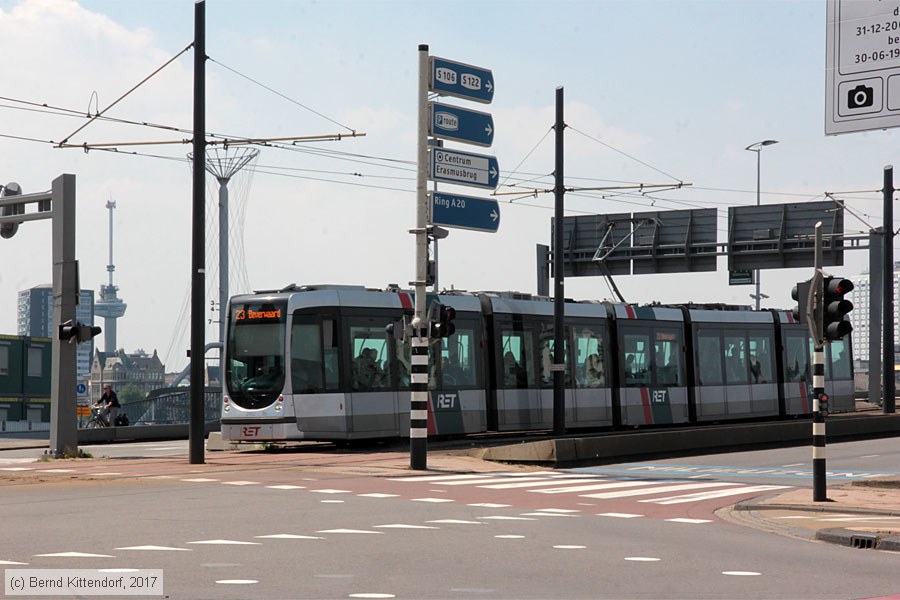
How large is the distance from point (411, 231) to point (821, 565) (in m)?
12.0

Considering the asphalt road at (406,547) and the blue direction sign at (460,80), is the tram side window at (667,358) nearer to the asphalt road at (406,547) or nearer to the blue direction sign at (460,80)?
the blue direction sign at (460,80)

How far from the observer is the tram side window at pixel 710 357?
119 ft

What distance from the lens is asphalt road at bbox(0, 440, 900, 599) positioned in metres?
9.20

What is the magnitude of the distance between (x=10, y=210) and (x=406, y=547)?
17.5 metres

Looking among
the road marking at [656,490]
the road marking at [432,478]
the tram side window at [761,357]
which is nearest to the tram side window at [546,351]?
the tram side window at [761,357]

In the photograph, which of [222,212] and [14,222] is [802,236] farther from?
[222,212]

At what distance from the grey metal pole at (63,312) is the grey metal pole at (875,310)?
31.8 metres

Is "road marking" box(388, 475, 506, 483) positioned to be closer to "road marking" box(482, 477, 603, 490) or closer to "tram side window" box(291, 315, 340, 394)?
"road marking" box(482, 477, 603, 490)

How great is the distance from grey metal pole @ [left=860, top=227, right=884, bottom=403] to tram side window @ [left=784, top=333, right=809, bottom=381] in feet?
29.8

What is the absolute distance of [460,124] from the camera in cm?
2270

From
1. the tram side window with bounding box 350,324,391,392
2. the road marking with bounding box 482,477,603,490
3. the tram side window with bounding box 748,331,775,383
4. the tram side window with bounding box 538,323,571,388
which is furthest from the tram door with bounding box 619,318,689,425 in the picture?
the road marking with bounding box 482,477,603,490

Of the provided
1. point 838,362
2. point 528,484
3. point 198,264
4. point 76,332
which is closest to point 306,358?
point 198,264

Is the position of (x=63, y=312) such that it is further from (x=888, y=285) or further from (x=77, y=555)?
(x=888, y=285)

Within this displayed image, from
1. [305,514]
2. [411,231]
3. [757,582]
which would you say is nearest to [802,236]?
[411,231]
